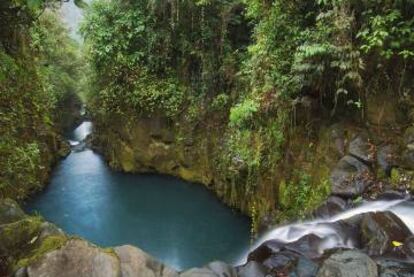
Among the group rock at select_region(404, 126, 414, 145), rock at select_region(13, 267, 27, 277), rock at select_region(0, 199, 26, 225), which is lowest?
rock at select_region(13, 267, 27, 277)

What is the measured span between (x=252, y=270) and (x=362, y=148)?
316cm

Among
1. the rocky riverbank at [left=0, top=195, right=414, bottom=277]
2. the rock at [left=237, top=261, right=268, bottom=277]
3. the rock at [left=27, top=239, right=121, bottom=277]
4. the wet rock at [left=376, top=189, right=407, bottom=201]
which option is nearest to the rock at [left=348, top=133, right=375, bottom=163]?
the wet rock at [left=376, top=189, right=407, bottom=201]

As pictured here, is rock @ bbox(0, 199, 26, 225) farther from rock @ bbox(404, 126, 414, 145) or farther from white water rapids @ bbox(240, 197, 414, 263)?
rock @ bbox(404, 126, 414, 145)

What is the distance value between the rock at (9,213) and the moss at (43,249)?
70 centimetres

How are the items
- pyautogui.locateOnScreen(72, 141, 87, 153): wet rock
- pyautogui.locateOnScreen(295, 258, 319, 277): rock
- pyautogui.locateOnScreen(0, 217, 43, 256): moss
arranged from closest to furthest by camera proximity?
pyautogui.locateOnScreen(0, 217, 43, 256): moss
pyautogui.locateOnScreen(295, 258, 319, 277): rock
pyautogui.locateOnScreen(72, 141, 87, 153): wet rock

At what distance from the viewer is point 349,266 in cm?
465

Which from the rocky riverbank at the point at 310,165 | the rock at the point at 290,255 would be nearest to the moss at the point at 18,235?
the rock at the point at 290,255

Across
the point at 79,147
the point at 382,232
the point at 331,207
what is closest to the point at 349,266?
the point at 382,232

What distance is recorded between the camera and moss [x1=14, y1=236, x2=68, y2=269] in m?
4.47

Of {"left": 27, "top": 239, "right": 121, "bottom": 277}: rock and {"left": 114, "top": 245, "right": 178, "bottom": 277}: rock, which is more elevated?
{"left": 27, "top": 239, "right": 121, "bottom": 277}: rock

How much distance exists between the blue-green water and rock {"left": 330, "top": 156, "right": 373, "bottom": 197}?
272 centimetres

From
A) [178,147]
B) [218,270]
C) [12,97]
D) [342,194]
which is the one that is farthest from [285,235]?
[178,147]

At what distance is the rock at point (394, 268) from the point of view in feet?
15.3

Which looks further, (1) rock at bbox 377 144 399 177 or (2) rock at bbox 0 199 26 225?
(1) rock at bbox 377 144 399 177
